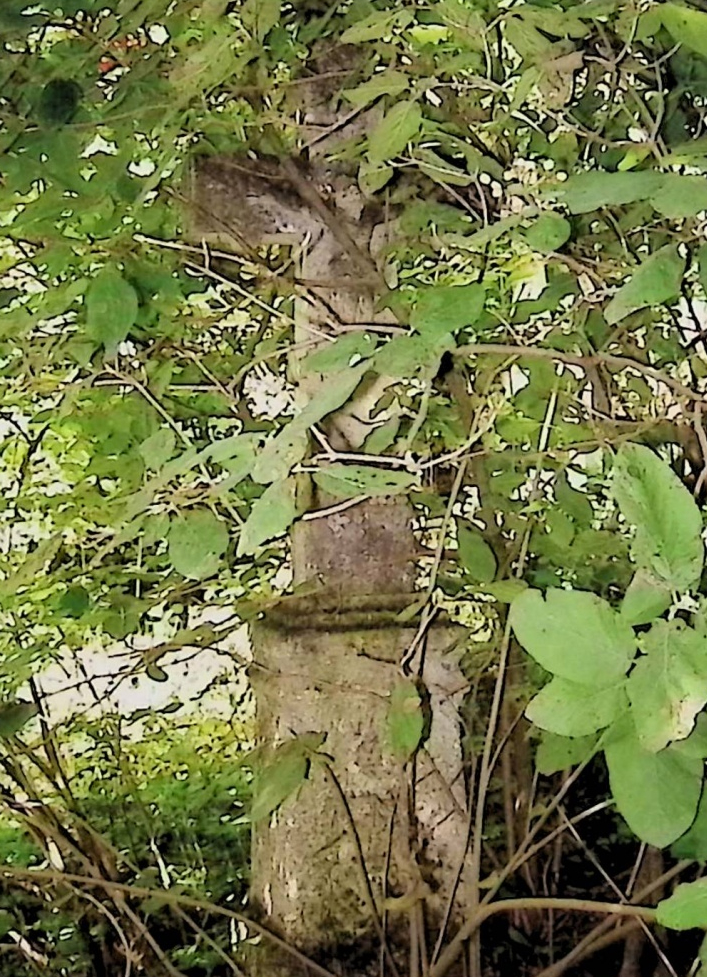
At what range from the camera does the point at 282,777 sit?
75 centimetres

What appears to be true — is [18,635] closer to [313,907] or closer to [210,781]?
[313,907]

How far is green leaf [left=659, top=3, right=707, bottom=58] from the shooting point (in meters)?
0.42

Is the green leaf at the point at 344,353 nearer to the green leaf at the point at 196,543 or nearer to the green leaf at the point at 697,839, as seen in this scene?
the green leaf at the point at 196,543

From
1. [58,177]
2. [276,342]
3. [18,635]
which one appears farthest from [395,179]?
[18,635]

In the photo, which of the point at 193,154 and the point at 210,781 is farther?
the point at 210,781

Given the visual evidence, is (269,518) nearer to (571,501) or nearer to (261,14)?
(261,14)

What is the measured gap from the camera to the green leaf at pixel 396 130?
57cm

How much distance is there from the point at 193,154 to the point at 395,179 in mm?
148

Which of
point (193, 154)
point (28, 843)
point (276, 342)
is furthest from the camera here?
point (28, 843)

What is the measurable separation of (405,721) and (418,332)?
0.32 metres

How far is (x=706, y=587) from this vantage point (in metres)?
0.76

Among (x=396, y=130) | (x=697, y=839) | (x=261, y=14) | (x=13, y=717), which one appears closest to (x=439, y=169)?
(x=396, y=130)

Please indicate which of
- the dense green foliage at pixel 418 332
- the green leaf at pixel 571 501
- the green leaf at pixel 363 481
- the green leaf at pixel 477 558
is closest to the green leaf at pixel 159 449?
the dense green foliage at pixel 418 332

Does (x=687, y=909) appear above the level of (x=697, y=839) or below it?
above
